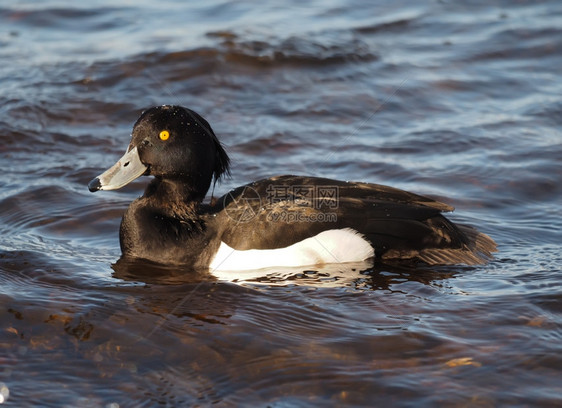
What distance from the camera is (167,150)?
5.61 m

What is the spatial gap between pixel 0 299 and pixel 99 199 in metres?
1.95

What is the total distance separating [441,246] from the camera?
5.58 meters

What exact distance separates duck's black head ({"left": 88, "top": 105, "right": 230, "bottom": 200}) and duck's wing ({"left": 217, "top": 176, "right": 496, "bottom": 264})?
1.07 ft

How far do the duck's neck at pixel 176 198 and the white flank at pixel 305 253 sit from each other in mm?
439

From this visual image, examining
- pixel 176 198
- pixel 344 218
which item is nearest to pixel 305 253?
pixel 344 218

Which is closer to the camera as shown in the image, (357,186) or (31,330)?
(31,330)

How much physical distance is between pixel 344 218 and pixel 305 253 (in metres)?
0.34

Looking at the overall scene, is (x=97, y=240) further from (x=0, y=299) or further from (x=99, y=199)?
(x=0, y=299)

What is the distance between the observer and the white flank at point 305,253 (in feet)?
17.5

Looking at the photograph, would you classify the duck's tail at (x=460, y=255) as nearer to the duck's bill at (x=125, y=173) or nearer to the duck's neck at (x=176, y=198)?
the duck's neck at (x=176, y=198)

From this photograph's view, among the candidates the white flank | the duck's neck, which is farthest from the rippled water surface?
the duck's neck

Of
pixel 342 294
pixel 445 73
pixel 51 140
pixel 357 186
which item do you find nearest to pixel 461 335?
pixel 342 294

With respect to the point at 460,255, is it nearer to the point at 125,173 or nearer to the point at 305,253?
the point at 305,253

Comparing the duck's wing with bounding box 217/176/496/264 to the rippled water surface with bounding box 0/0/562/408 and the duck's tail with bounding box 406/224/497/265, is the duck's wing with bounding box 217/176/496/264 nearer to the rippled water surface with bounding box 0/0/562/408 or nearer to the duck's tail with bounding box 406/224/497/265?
the duck's tail with bounding box 406/224/497/265
